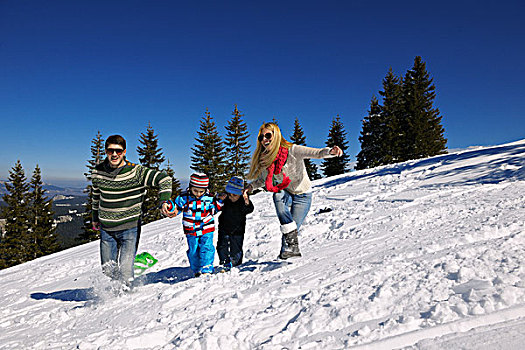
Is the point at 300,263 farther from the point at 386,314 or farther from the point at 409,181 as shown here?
the point at 409,181

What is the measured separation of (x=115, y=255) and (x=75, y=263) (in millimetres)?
4335

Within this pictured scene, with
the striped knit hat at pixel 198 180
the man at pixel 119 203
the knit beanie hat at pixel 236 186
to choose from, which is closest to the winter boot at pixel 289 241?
the knit beanie hat at pixel 236 186

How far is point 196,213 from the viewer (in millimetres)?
4414

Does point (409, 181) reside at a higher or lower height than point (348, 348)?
higher

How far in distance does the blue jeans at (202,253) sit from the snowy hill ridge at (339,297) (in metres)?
0.55

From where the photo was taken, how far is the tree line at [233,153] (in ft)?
93.4

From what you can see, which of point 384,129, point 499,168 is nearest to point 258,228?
point 499,168

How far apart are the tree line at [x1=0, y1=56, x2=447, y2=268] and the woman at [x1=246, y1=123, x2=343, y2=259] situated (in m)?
25.5

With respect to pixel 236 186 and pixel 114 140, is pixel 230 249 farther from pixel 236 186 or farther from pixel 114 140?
pixel 114 140

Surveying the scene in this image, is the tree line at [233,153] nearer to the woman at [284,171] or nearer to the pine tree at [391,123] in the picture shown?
the pine tree at [391,123]

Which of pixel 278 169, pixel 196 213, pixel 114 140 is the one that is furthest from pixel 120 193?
pixel 278 169

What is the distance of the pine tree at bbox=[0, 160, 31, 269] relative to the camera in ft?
90.3

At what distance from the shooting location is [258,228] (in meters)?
7.26

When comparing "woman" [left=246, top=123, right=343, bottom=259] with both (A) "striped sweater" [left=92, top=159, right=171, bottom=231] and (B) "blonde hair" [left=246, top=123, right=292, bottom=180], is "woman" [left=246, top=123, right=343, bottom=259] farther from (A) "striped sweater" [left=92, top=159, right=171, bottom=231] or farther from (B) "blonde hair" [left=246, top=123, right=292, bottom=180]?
(A) "striped sweater" [left=92, top=159, right=171, bottom=231]
